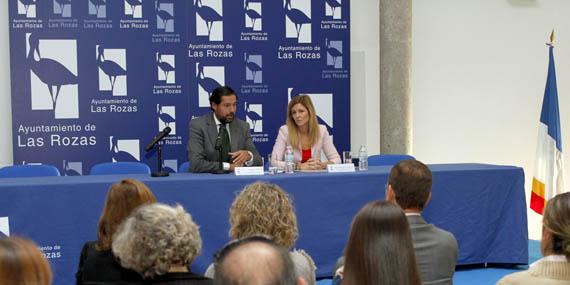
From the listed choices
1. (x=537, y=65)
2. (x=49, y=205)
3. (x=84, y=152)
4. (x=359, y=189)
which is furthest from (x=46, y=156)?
(x=537, y=65)

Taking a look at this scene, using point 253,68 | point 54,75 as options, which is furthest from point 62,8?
point 253,68

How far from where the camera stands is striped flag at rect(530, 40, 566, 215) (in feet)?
23.5

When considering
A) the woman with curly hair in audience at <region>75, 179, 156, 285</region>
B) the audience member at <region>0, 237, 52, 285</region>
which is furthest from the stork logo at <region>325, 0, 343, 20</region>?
the audience member at <region>0, 237, 52, 285</region>

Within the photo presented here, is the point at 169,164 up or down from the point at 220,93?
down

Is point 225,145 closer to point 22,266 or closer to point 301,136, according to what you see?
point 301,136

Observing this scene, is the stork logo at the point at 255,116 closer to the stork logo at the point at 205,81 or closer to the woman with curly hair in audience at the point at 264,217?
the stork logo at the point at 205,81

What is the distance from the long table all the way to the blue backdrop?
5.94 feet

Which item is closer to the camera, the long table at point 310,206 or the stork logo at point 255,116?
the long table at point 310,206

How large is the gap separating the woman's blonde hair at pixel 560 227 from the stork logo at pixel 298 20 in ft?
16.9

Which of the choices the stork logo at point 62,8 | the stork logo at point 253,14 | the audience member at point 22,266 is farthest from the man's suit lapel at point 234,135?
the audience member at point 22,266

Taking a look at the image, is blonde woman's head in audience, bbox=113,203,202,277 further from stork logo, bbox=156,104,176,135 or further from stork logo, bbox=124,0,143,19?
stork logo, bbox=124,0,143,19

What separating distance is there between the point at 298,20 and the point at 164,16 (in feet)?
4.27

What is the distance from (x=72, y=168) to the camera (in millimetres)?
6602

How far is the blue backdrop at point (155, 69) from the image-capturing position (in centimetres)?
651
